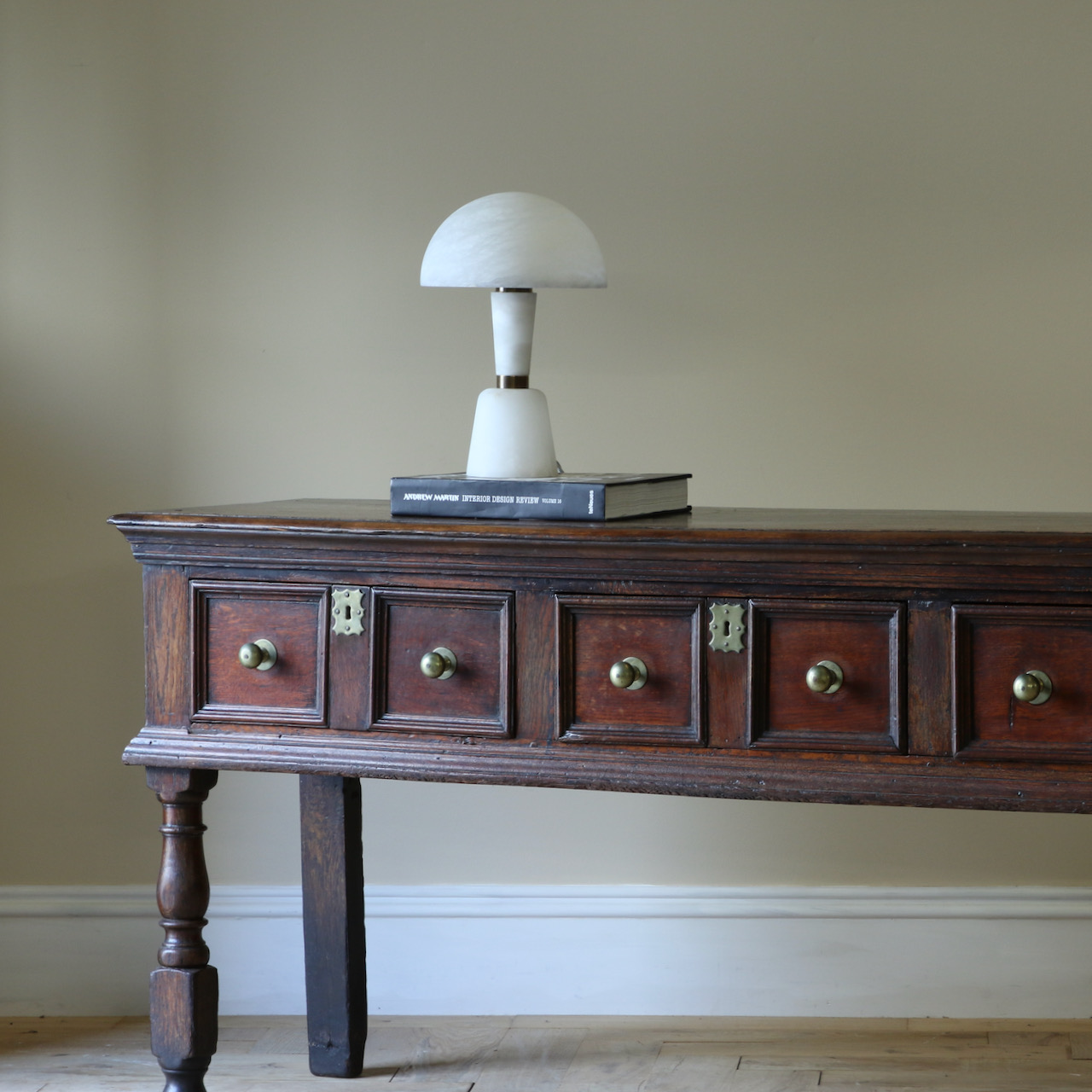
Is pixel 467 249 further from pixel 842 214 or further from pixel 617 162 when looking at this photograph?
pixel 842 214

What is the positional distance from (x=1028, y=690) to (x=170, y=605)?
0.99 m

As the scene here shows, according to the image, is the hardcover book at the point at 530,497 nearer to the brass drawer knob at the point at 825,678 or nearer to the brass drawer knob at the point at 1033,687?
the brass drawer knob at the point at 825,678

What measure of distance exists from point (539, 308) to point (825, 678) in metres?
1.01

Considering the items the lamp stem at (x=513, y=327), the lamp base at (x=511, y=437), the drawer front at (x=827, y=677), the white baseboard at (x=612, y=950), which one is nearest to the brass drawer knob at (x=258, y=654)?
the lamp base at (x=511, y=437)

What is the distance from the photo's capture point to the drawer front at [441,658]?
1567 mm

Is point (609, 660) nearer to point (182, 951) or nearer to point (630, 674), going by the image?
point (630, 674)

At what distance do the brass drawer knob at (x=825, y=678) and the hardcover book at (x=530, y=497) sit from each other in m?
0.29

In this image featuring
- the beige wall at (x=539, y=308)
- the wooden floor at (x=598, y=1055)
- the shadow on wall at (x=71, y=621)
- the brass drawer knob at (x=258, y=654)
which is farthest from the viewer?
the shadow on wall at (x=71, y=621)

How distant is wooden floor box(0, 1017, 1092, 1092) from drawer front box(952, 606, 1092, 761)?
0.78m

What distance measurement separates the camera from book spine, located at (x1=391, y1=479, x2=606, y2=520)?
1.55m

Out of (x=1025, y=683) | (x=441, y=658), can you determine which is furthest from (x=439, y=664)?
(x=1025, y=683)

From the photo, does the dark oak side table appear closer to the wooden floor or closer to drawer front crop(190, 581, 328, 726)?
drawer front crop(190, 581, 328, 726)

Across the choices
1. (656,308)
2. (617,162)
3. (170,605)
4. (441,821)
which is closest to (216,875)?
(441,821)

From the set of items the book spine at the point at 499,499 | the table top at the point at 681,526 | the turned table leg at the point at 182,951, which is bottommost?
the turned table leg at the point at 182,951
